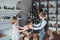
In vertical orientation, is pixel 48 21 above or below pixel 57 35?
above

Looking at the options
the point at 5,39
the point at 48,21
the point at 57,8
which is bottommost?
the point at 5,39

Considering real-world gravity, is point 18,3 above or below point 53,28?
above

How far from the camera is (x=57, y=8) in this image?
148 centimetres

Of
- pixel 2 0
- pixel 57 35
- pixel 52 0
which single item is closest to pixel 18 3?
pixel 2 0

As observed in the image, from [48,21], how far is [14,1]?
35 cm

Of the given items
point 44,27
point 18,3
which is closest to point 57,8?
point 44,27

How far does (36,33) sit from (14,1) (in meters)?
0.35

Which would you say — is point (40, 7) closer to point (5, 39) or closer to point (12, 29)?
point (12, 29)

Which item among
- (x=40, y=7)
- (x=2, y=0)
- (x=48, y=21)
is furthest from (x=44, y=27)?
(x=2, y=0)

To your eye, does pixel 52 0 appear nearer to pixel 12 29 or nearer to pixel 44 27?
pixel 44 27

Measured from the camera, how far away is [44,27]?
1489 mm

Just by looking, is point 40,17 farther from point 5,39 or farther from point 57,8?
point 5,39

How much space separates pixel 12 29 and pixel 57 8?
17.4 inches

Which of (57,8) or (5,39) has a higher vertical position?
(57,8)
